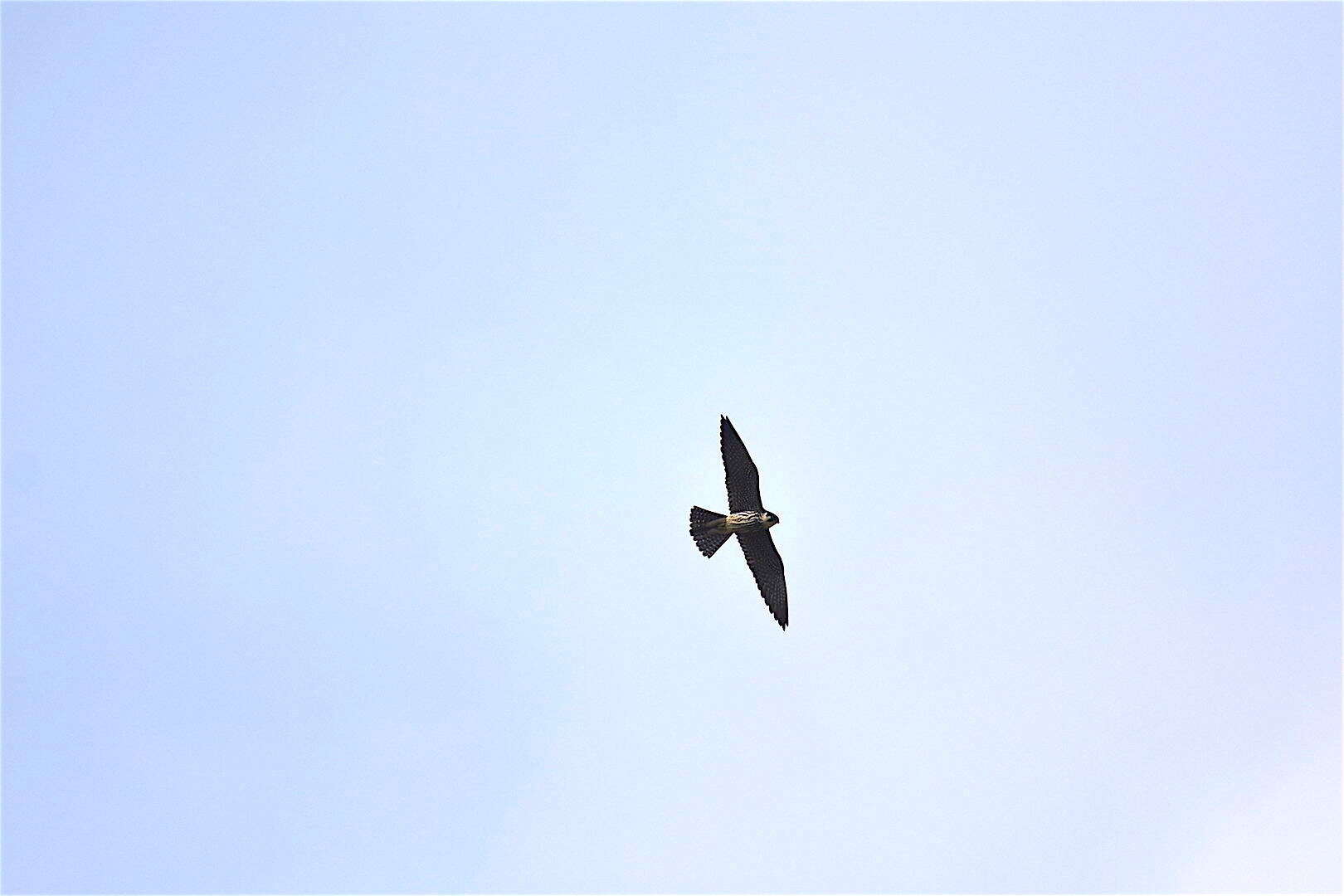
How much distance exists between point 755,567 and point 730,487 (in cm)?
286

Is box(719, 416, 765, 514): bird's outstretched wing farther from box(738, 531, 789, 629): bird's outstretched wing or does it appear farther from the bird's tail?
box(738, 531, 789, 629): bird's outstretched wing

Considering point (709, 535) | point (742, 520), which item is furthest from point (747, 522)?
point (709, 535)

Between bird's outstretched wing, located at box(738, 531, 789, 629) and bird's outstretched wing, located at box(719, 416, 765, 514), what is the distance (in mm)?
1182

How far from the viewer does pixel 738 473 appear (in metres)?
29.9

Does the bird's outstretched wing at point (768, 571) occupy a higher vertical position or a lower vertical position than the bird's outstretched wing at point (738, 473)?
lower

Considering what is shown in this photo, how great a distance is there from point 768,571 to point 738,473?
3509 millimetres

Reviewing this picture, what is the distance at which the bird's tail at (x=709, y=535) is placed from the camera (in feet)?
99.2

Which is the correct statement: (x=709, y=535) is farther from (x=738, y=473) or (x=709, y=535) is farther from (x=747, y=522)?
(x=738, y=473)

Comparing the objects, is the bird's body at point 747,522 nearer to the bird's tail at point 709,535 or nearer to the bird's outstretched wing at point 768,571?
the bird's tail at point 709,535

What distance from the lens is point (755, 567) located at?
31281 millimetres

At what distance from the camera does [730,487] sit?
30.1 metres

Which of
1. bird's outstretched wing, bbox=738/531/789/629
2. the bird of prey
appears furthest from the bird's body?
bird's outstretched wing, bbox=738/531/789/629

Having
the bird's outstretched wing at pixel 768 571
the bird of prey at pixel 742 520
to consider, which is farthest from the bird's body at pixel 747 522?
the bird's outstretched wing at pixel 768 571

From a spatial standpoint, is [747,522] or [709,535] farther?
[709,535]
